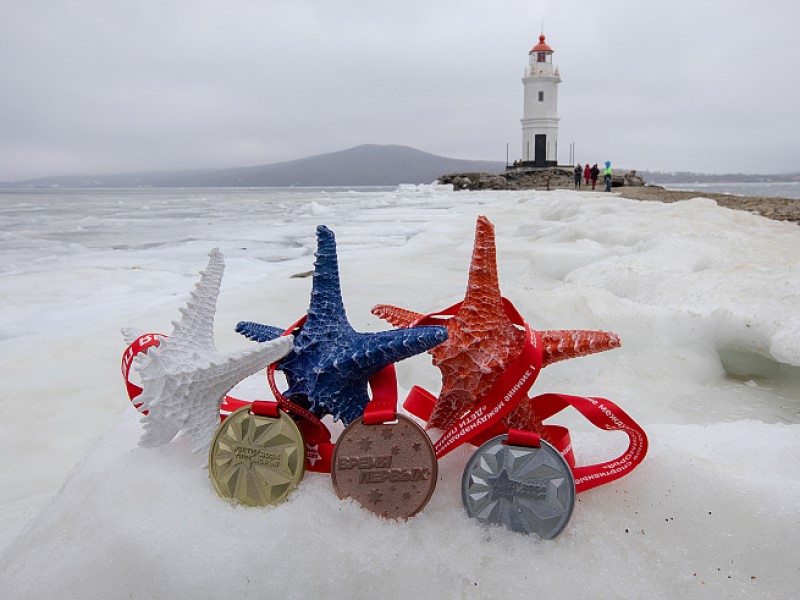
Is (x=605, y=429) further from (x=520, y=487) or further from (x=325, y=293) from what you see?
(x=325, y=293)

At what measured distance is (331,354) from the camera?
1.42 m

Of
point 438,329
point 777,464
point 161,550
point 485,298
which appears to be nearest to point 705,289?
point 777,464

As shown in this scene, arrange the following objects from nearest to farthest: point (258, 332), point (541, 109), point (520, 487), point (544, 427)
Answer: point (520, 487)
point (544, 427)
point (258, 332)
point (541, 109)

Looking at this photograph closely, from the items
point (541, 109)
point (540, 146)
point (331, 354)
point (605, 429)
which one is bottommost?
point (605, 429)

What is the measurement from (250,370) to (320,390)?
7.6 inches

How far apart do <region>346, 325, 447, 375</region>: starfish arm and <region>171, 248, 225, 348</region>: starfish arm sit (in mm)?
466

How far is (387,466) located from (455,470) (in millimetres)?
279

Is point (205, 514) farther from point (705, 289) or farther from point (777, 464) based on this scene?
point (705, 289)

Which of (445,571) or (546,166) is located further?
(546,166)

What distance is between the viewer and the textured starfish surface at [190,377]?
142 cm

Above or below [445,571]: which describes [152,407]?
above

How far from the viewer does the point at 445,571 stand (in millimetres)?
1261

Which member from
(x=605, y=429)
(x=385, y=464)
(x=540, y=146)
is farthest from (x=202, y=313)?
(x=540, y=146)

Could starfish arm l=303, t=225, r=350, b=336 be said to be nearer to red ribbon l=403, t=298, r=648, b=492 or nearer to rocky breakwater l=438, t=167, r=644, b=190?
red ribbon l=403, t=298, r=648, b=492
